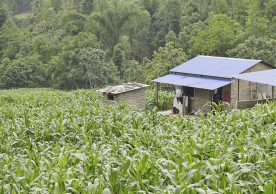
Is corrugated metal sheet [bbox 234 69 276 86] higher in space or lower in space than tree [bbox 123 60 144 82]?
higher

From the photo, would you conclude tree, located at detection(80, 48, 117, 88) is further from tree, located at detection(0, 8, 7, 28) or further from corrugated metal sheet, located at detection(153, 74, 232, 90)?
tree, located at detection(0, 8, 7, 28)

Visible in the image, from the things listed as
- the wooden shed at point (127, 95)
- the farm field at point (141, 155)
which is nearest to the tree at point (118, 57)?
the wooden shed at point (127, 95)

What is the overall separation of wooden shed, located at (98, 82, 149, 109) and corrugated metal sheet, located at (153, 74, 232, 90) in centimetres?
119

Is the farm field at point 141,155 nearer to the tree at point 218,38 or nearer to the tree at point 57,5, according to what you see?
the tree at point 218,38

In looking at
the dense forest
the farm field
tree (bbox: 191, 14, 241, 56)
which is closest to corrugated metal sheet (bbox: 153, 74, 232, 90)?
the farm field

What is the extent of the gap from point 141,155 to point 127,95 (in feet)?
37.9

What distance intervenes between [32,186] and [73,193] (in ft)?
1.79

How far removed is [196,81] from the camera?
50.1ft

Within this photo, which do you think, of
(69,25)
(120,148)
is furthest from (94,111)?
(69,25)

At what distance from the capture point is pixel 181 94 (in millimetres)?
15977

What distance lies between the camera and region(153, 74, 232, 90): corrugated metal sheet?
1435cm

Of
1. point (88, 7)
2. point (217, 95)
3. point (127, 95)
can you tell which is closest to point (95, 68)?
point (127, 95)

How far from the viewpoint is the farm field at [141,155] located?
4.69m

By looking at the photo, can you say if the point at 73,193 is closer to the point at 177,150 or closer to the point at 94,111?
the point at 177,150
